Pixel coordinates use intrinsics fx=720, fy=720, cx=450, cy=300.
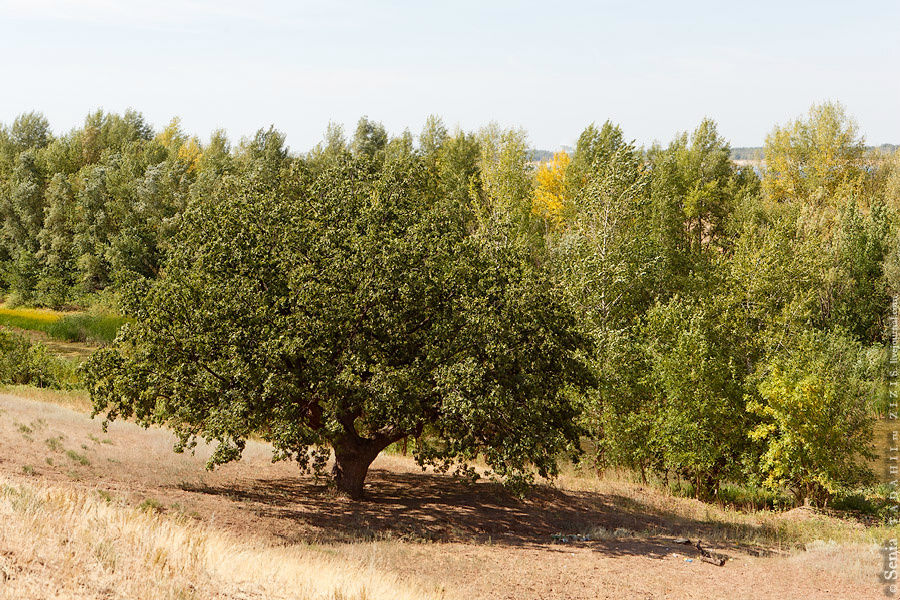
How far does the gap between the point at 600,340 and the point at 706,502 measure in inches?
343

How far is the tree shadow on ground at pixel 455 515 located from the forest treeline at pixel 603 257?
2220 millimetres

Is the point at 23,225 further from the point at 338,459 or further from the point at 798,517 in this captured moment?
the point at 798,517

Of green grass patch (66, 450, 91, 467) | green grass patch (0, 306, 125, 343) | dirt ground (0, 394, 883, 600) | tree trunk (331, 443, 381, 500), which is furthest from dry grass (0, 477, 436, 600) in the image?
green grass patch (0, 306, 125, 343)

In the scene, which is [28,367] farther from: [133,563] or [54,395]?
[133,563]

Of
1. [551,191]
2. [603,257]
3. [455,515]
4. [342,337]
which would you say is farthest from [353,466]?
[551,191]

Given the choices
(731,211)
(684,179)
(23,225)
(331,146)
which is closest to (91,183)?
(23,225)

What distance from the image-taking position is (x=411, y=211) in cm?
2297

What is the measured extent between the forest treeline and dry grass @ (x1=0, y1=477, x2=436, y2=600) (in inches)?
210

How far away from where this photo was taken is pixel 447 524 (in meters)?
22.1

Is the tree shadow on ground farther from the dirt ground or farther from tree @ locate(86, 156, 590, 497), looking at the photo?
tree @ locate(86, 156, 590, 497)

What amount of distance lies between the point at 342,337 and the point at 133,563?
31.7 feet

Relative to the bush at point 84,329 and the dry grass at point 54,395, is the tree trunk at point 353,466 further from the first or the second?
the bush at point 84,329

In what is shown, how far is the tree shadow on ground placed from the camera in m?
20.5

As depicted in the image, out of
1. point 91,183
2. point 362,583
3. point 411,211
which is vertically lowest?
point 362,583
